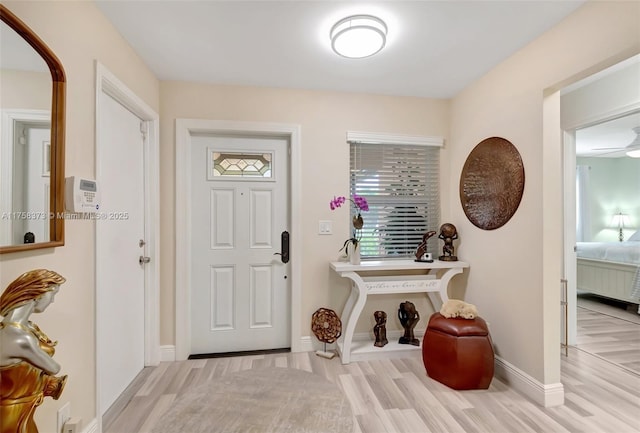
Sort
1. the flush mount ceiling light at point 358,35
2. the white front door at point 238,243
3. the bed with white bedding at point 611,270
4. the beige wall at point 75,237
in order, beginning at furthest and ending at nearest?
the bed with white bedding at point 611,270
the white front door at point 238,243
the flush mount ceiling light at point 358,35
the beige wall at point 75,237

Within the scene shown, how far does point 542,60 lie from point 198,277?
305cm

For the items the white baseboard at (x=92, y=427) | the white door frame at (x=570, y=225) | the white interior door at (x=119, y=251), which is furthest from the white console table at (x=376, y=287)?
the white baseboard at (x=92, y=427)

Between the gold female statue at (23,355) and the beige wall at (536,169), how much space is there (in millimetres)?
2529

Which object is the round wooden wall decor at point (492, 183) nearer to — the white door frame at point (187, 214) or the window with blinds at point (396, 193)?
the window with blinds at point (396, 193)

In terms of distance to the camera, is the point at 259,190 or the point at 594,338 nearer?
the point at 259,190

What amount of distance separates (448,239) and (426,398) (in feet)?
4.47

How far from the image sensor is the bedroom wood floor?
1754 millimetres

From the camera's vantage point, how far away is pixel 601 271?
13.9 feet

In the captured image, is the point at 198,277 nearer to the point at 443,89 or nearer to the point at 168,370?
the point at 168,370

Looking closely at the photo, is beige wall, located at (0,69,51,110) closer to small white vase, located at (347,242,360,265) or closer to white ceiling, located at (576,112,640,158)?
small white vase, located at (347,242,360,265)

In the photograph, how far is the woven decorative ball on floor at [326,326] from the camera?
8.58ft

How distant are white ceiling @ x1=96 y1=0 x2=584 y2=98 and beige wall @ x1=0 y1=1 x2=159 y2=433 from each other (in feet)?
0.99

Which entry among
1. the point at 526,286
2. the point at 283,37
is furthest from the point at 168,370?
the point at 526,286

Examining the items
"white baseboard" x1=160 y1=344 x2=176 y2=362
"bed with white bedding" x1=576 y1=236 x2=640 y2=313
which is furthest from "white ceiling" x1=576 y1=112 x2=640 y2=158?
"white baseboard" x1=160 y1=344 x2=176 y2=362
